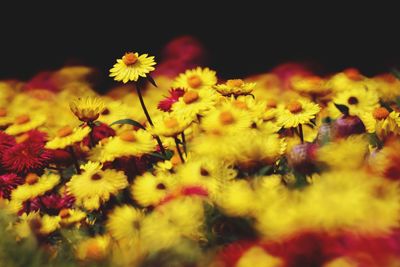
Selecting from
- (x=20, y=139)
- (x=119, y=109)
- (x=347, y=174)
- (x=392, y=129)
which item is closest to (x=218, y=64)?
(x=119, y=109)

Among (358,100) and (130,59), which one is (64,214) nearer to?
(130,59)

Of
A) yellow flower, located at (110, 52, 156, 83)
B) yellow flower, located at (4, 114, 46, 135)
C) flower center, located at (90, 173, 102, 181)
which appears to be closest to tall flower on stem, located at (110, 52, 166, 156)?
yellow flower, located at (110, 52, 156, 83)

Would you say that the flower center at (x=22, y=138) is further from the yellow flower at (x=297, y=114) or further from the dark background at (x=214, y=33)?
the dark background at (x=214, y=33)

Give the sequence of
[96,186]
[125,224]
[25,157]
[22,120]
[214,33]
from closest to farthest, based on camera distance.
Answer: [125,224], [96,186], [25,157], [22,120], [214,33]

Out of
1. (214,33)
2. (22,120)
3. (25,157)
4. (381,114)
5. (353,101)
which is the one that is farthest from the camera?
(214,33)

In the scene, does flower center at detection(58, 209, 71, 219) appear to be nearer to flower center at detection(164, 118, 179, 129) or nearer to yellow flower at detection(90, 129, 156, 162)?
yellow flower at detection(90, 129, 156, 162)

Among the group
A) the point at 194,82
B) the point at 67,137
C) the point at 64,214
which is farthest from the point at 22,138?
the point at 194,82
